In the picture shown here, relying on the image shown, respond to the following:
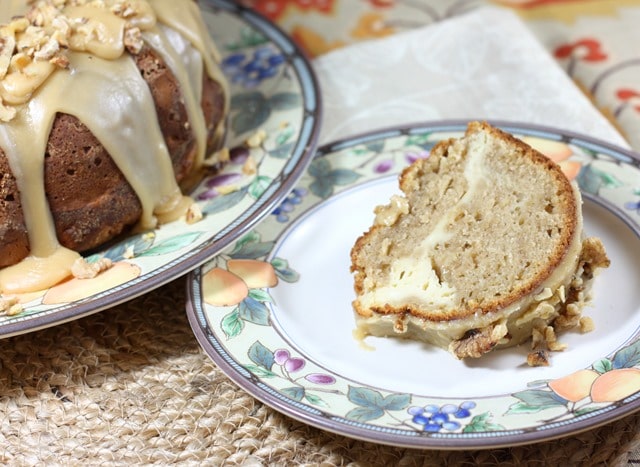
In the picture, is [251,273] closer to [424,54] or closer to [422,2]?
[424,54]

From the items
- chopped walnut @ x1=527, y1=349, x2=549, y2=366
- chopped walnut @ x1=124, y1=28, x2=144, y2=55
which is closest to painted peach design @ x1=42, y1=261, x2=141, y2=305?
chopped walnut @ x1=124, y1=28, x2=144, y2=55

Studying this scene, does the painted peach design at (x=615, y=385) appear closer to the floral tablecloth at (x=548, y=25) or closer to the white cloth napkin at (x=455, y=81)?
the white cloth napkin at (x=455, y=81)

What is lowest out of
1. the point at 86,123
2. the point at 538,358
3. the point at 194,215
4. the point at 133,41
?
the point at 194,215

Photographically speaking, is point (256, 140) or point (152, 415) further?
point (256, 140)

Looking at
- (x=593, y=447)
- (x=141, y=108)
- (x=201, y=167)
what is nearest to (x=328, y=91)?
(x=201, y=167)

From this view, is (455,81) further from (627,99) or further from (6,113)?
(6,113)

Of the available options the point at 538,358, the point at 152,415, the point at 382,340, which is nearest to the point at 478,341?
the point at 538,358
